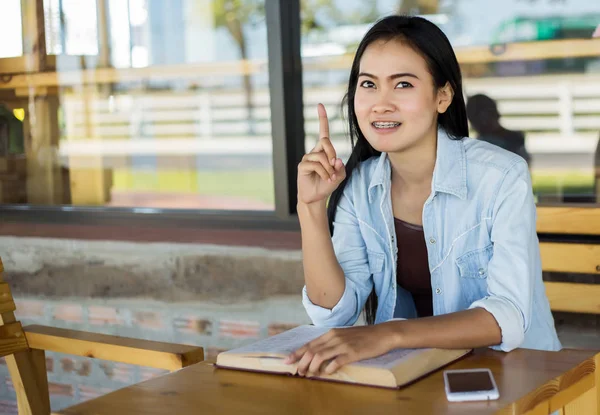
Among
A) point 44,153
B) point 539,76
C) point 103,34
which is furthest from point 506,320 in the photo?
point 44,153


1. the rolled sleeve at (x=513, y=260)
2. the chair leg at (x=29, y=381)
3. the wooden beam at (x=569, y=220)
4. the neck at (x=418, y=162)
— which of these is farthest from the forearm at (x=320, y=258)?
the wooden beam at (x=569, y=220)

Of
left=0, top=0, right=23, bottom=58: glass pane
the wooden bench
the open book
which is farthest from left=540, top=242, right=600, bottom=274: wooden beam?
left=0, top=0, right=23, bottom=58: glass pane

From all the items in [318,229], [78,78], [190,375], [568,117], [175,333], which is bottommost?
[175,333]

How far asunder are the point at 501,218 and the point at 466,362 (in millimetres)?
381

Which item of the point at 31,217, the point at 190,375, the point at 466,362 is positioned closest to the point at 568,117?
A: the point at 466,362

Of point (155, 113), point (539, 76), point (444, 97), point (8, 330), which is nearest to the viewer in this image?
point (444, 97)

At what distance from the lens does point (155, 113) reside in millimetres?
4051

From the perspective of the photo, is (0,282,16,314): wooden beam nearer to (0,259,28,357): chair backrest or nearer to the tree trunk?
(0,259,28,357): chair backrest

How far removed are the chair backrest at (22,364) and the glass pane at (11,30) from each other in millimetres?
2466

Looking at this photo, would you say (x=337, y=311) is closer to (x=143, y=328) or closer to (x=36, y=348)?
(x=36, y=348)

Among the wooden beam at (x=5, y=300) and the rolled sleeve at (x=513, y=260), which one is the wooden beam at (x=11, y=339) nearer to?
the wooden beam at (x=5, y=300)

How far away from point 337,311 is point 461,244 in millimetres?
282

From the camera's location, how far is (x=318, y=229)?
188 centimetres

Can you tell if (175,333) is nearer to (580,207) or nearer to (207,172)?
(207,172)
